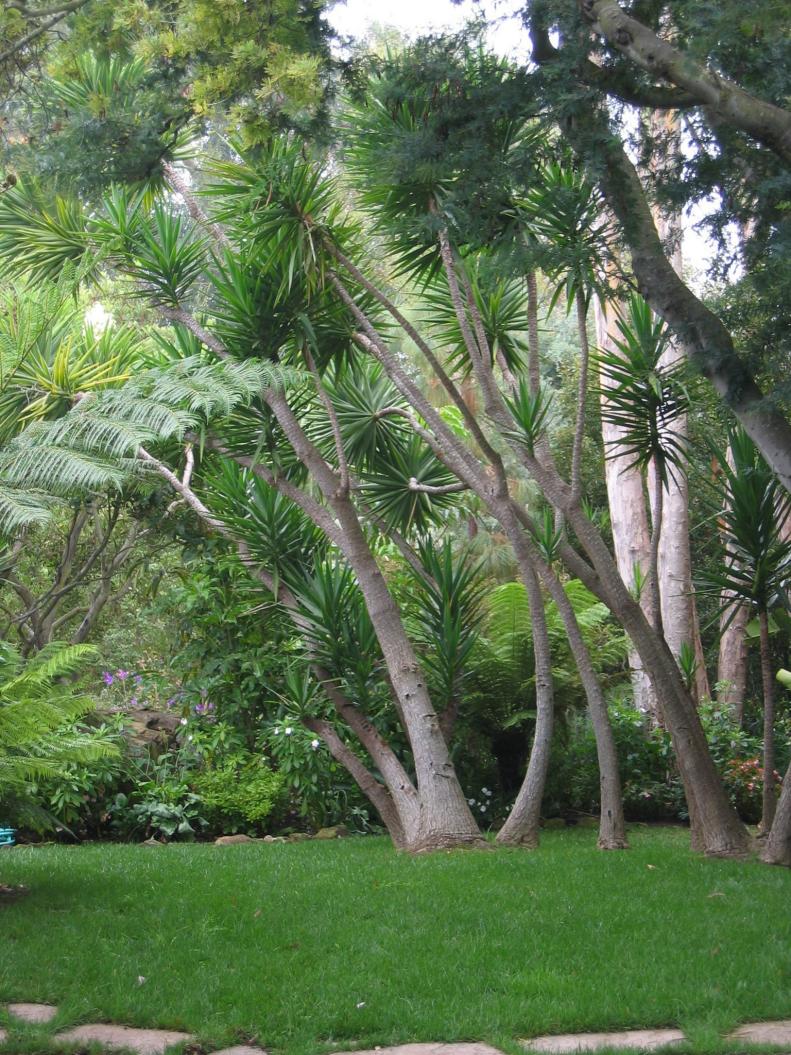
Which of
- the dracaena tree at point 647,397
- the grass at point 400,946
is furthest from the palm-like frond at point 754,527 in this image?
the grass at point 400,946

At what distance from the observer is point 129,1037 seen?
3.78 m

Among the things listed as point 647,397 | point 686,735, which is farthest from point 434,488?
point 686,735

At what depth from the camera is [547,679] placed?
7715 millimetres

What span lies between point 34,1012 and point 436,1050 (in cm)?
150

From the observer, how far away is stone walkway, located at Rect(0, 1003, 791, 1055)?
3.65 metres

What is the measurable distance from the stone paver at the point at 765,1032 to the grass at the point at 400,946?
0.05 meters

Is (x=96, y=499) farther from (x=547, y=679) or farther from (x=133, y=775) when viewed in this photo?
(x=547, y=679)

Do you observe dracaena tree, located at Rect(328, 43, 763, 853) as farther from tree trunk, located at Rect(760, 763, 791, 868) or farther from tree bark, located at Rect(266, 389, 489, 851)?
tree bark, located at Rect(266, 389, 489, 851)

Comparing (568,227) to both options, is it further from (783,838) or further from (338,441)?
(783,838)

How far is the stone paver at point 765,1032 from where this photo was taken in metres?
3.70

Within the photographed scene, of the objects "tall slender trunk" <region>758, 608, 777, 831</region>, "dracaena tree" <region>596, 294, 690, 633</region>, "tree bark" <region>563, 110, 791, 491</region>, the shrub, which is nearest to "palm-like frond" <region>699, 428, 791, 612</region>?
"tall slender trunk" <region>758, 608, 777, 831</region>

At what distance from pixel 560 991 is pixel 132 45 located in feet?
16.7

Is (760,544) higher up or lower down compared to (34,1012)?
higher up

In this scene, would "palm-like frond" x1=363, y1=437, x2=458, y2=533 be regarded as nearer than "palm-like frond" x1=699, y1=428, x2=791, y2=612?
No
